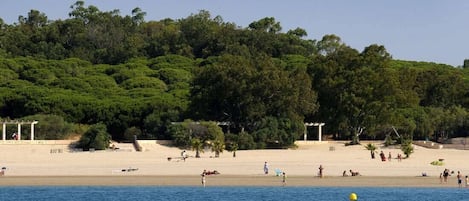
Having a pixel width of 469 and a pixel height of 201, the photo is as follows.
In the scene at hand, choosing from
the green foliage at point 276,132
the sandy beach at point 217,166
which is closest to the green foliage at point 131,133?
the sandy beach at point 217,166

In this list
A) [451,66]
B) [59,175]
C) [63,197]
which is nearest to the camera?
[63,197]

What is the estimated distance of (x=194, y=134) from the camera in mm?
65625

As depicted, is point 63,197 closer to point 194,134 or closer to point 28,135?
point 194,134

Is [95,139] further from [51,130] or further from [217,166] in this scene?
[217,166]

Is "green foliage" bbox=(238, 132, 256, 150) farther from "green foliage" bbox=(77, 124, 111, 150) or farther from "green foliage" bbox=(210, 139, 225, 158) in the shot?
"green foliage" bbox=(77, 124, 111, 150)

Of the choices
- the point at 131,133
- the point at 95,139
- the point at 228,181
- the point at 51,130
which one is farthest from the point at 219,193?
the point at 131,133

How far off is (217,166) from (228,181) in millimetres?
5976

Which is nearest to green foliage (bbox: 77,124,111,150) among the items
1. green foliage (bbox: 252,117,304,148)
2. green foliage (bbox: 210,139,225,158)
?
green foliage (bbox: 210,139,225,158)

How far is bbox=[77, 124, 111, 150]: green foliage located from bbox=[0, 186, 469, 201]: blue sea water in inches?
732

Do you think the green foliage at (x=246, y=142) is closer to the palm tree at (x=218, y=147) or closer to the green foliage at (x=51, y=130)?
the palm tree at (x=218, y=147)

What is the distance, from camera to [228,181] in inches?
1880

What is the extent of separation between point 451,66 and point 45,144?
2266 inches

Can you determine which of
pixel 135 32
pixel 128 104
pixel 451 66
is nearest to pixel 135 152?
pixel 128 104

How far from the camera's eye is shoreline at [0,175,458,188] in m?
46.5
